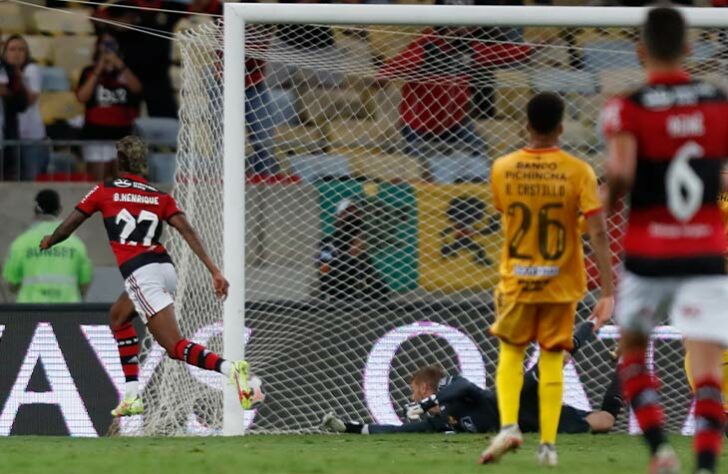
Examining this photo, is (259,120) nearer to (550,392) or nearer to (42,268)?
(42,268)

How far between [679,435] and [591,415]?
23.5 inches

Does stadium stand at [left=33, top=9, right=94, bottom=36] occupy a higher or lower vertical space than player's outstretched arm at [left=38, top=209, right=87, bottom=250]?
higher

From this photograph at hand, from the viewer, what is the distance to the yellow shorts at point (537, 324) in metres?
7.36

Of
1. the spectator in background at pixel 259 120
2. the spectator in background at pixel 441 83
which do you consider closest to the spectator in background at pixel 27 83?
the spectator in background at pixel 259 120

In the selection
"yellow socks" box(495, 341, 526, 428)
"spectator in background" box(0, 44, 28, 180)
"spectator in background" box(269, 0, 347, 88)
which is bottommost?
"yellow socks" box(495, 341, 526, 428)

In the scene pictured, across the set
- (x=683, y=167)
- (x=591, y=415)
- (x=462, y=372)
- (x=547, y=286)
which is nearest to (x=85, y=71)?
(x=462, y=372)

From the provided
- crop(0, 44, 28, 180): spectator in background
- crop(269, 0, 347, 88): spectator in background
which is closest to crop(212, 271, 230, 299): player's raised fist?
crop(269, 0, 347, 88): spectator in background

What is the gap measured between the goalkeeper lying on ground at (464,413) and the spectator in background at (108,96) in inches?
184

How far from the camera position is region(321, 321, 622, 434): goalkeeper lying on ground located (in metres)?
10.3

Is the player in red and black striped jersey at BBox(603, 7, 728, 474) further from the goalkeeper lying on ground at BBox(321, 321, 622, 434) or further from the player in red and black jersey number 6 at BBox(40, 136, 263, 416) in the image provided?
the player in red and black jersey number 6 at BBox(40, 136, 263, 416)

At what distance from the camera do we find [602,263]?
24.2 ft

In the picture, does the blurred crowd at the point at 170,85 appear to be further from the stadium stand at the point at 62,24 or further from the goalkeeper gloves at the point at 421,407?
the goalkeeper gloves at the point at 421,407

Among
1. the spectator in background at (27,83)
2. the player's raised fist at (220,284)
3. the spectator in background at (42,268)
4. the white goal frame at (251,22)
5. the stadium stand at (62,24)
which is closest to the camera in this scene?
the player's raised fist at (220,284)

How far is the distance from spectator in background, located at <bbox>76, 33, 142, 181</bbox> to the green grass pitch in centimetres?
483
